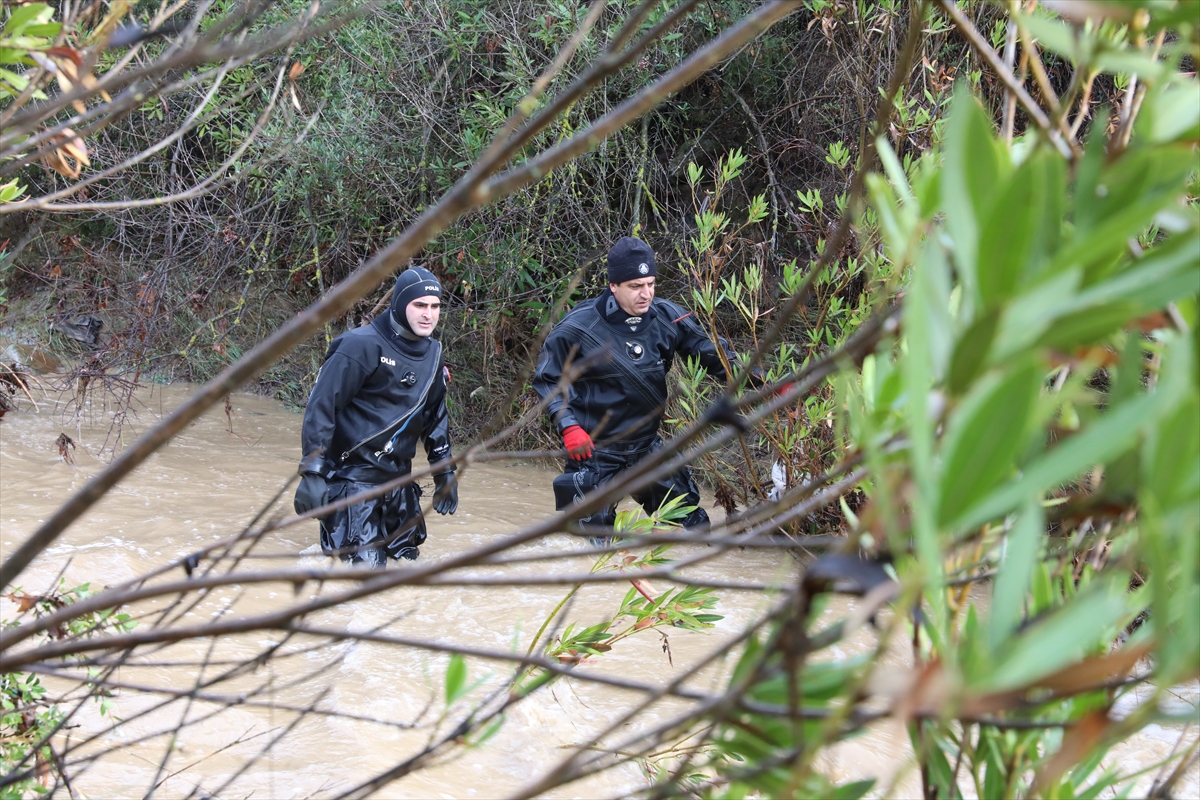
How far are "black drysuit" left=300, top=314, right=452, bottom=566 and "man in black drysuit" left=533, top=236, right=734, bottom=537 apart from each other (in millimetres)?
746

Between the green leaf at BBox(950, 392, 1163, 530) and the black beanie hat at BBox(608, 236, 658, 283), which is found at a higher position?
the black beanie hat at BBox(608, 236, 658, 283)

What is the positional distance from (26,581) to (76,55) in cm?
444

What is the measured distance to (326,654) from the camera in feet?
15.0

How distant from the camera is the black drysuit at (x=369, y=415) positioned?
550cm

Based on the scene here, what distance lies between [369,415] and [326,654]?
1582 mm

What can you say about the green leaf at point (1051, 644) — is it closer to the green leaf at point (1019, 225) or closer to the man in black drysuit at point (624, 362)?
the green leaf at point (1019, 225)

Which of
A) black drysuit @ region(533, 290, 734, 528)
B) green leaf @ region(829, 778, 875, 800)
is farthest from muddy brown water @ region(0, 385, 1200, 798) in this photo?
black drysuit @ region(533, 290, 734, 528)

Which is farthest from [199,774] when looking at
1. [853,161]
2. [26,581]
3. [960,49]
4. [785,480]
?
[960,49]

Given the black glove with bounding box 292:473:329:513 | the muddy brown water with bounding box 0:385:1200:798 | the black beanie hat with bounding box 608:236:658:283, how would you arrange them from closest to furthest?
1. the muddy brown water with bounding box 0:385:1200:798
2. the black glove with bounding box 292:473:329:513
3. the black beanie hat with bounding box 608:236:658:283

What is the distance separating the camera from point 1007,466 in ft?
1.56

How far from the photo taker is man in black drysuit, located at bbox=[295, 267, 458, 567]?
18.0 feet

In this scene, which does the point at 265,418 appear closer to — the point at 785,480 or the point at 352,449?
the point at 352,449

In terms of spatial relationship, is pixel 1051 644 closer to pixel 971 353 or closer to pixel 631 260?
pixel 971 353

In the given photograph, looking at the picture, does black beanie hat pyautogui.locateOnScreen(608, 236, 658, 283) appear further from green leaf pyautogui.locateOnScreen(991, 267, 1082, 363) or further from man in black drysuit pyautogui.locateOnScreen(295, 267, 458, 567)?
green leaf pyautogui.locateOnScreen(991, 267, 1082, 363)
